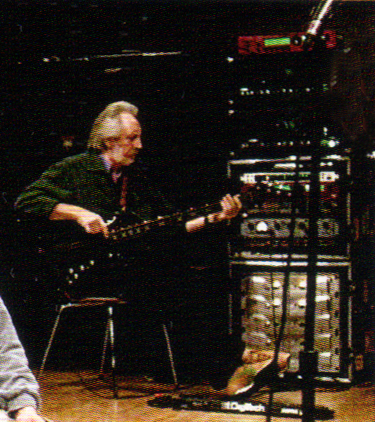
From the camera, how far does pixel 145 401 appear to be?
3.07 m

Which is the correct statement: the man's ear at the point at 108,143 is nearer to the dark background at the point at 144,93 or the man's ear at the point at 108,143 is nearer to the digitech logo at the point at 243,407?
the dark background at the point at 144,93

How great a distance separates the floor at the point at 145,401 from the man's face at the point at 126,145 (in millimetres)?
1303

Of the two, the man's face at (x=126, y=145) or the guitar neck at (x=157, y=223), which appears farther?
the man's face at (x=126, y=145)

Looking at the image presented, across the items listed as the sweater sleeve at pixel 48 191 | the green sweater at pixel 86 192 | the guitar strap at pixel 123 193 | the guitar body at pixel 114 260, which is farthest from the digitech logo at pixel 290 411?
the sweater sleeve at pixel 48 191

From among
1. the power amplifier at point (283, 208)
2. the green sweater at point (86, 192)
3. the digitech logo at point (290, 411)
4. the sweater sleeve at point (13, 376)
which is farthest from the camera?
the green sweater at point (86, 192)

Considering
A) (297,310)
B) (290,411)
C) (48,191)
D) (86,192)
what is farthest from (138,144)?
(290,411)

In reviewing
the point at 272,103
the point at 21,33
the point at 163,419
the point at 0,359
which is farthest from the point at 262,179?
the point at 0,359

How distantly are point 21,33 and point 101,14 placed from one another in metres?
0.54

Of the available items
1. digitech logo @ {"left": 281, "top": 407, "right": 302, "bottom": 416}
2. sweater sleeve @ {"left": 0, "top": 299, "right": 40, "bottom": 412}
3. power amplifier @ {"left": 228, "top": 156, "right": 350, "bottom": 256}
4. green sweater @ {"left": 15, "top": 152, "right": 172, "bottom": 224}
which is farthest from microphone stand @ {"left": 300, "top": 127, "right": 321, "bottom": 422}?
green sweater @ {"left": 15, "top": 152, "right": 172, "bottom": 224}

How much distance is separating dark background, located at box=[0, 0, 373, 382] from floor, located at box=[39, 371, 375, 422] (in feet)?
1.29

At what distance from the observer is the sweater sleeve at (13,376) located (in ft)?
3.97

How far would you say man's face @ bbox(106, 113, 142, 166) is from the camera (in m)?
3.63

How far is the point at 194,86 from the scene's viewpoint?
371cm

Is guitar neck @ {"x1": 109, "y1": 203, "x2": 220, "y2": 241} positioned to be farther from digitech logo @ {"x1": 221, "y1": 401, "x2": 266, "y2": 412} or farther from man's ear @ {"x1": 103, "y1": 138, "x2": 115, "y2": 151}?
digitech logo @ {"x1": 221, "y1": 401, "x2": 266, "y2": 412}
